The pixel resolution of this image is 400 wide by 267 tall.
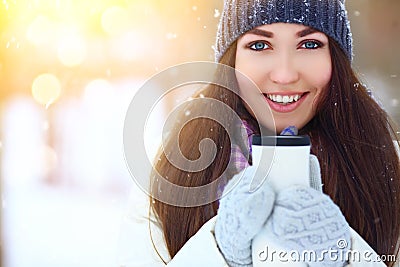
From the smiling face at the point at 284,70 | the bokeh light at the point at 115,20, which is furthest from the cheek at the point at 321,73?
the bokeh light at the point at 115,20

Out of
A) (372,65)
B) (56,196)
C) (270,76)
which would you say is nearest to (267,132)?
(270,76)

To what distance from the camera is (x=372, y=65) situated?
1042 millimetres

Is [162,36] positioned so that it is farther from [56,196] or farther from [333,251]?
[333,251]

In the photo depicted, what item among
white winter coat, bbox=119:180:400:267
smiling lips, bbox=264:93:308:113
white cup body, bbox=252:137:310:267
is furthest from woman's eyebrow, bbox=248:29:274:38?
white winter coat, bbox=119:180:400:267

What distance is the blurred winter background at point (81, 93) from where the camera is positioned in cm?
106

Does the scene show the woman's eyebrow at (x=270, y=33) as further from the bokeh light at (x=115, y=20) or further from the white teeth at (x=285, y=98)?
the bokeh light at (x=115, y=20)

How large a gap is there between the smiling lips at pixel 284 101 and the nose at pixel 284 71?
27 mm

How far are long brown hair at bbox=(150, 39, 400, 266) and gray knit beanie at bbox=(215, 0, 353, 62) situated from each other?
0.07 feet

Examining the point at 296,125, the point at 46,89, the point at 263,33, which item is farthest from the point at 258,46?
the point at 46,89

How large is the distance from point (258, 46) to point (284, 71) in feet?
0.20

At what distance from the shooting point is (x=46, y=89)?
1.16 metres

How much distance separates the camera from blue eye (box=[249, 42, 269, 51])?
989 mm

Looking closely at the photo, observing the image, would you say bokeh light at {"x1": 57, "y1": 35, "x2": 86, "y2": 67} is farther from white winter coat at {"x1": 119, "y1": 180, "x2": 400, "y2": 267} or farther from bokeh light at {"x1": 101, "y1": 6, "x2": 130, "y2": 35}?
white winter coat at {"x1": 119, "y1": 180, "x2": 400, "y2": 267}

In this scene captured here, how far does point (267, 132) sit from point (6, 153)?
53 cm
